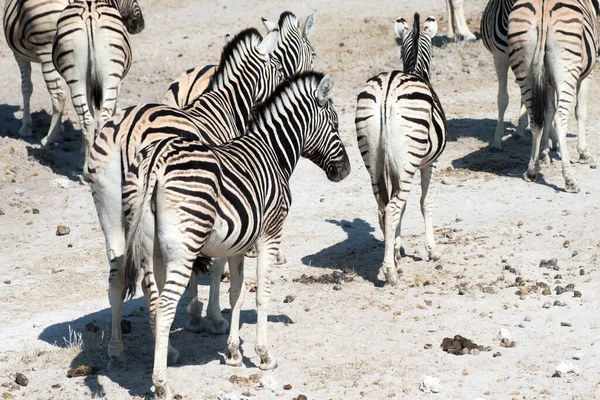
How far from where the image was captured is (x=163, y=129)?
23.4 feet

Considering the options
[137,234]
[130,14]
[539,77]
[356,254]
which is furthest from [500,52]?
[137,234]

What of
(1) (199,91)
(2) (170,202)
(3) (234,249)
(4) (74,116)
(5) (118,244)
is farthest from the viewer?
(4) (74,116)

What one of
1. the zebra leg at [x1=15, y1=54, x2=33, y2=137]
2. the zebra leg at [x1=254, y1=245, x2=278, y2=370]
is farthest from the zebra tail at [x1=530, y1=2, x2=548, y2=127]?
the zebra leg at [x1=15, y1=54, x2=33, y2=137]

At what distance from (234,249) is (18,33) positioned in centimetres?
763

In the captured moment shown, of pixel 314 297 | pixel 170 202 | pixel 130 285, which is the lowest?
pixel 314 297

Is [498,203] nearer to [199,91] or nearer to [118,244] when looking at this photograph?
[199,91]

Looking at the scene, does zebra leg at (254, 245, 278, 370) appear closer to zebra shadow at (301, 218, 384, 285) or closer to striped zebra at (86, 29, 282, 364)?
striped zebra at (86, 29, 282, 364)

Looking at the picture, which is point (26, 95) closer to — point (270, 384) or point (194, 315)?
point (194, 315)

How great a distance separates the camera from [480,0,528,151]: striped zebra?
12.8 meters

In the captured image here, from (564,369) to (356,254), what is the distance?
11.5 ft

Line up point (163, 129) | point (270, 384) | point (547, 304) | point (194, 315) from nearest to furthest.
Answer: point (270, 384), point (163, 129), point (194, 315), point (547, 304)

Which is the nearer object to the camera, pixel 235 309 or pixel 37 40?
pixel 235 309

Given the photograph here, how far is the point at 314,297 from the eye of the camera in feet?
27.9

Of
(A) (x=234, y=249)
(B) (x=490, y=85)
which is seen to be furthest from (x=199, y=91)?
(B) (x=490, y=85)
